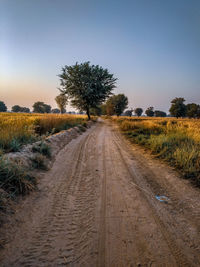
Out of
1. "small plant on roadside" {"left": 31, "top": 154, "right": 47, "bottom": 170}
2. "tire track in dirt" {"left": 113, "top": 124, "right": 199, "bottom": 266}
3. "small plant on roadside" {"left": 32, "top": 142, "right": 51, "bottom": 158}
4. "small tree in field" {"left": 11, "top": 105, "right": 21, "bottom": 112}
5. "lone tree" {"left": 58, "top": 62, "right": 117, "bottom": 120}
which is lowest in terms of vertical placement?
"tire track in dirt" {"left": 113, "top": 124, "right": 199, "bottom": 266}

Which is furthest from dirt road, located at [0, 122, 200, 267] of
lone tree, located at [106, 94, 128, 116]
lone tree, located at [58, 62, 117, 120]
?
lone tree, located at [106, 94, 128, 116]

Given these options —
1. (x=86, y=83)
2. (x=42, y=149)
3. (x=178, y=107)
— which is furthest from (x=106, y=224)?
(x=178, y=107)

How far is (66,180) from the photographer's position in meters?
2.95

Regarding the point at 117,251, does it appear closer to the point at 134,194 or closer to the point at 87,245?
the point at 87,245

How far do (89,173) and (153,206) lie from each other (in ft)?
5.80

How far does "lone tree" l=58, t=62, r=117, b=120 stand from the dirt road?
57.9 feet

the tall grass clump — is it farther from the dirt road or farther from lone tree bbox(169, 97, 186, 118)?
lone tree bbox(169, 97, 186, 118)

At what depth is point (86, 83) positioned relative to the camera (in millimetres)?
19547

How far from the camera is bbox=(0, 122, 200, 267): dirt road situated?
133 centimetres

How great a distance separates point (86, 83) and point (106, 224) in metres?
20.5

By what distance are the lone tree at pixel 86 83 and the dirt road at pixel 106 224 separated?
17650 millimetres

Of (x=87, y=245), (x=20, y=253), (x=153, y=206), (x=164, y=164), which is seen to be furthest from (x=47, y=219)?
(x=164, y=164)

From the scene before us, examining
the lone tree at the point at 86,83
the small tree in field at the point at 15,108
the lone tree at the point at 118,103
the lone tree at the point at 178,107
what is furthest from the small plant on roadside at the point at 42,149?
the small tree in field at the point at 15,108

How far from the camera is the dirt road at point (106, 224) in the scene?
1327mm
